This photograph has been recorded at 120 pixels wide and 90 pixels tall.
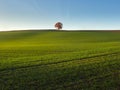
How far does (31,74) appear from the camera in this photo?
62.4ft

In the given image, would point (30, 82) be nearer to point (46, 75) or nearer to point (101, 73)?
point (46, 75)

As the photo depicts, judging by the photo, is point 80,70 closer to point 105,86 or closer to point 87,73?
point 87,73

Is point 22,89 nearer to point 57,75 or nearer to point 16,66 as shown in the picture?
point 57,75

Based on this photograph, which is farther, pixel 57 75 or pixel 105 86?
pixel 57 75

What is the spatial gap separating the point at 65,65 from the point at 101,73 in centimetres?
441

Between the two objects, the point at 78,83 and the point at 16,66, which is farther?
the point at 16,66

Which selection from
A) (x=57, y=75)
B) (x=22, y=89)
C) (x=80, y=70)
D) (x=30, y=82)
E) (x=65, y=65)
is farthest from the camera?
(x=65, y=65)

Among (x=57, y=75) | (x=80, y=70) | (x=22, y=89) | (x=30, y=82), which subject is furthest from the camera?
(x=80, y=70)

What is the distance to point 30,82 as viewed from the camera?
54.7 feet

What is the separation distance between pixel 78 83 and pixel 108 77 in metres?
2.65

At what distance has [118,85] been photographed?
1594 cm

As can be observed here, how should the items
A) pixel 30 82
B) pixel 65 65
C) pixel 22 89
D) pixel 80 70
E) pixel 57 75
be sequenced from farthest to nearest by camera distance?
pixel 65 65
pixel 80 70
pixel 57 75
pixel 30 82
pixel 22 89

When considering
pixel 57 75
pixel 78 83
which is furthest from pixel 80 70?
pixel 78 83

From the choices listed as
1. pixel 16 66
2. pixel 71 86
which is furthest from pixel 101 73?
pixel 16 66
